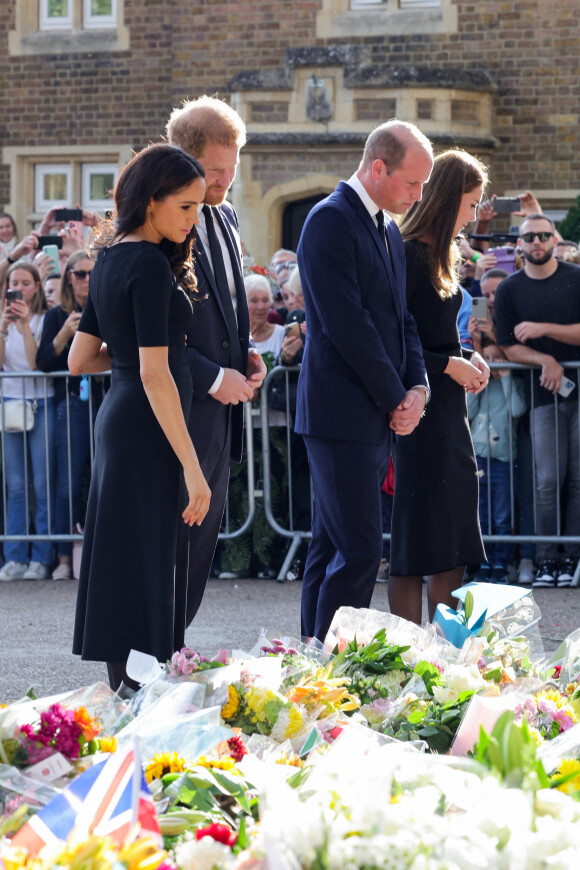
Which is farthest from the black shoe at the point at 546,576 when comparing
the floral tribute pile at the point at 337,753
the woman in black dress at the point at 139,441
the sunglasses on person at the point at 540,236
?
the woman in black dress at the point at 139,441

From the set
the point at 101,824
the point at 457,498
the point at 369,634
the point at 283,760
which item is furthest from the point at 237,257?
the point at 101,824

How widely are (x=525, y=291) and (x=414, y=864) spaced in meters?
6.36

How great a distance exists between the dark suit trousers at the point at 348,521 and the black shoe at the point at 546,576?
339 centimetres

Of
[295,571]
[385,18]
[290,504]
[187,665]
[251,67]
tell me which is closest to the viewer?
[187,665]

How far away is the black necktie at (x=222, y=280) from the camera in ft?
13.2

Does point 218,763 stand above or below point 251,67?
below

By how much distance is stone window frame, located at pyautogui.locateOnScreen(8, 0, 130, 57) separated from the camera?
16.9 metres

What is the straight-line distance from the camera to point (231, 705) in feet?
7.94

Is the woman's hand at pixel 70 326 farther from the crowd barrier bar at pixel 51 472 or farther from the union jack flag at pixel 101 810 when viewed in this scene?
the union jack flag at pixel 101 810

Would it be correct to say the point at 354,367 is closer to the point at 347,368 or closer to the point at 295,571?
the point at 347,368

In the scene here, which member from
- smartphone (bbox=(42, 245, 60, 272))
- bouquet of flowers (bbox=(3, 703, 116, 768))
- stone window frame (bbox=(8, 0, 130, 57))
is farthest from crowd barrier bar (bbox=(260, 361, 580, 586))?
stone window frame (bbox=(8, 0, 130, 57))

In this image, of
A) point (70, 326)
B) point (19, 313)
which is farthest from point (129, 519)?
point (19, 313)

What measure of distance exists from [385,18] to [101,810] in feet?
49.9

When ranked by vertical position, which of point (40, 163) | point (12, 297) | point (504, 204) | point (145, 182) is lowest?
point (12, 297)
